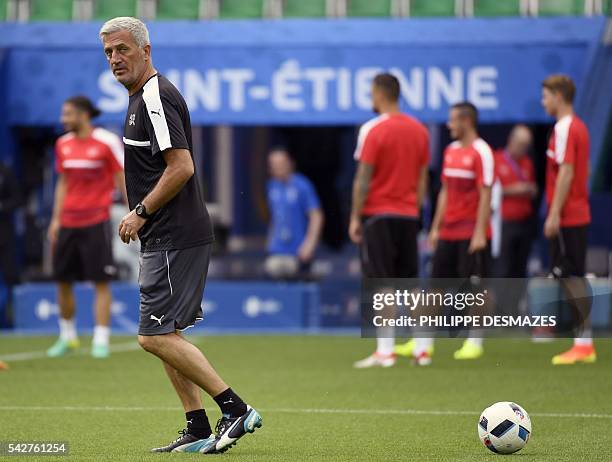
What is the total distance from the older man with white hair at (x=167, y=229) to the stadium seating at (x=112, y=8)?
11243 mm

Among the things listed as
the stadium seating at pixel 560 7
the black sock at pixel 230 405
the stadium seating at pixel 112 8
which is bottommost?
the black sock at pixel 230 405

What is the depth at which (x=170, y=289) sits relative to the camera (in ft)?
22.8

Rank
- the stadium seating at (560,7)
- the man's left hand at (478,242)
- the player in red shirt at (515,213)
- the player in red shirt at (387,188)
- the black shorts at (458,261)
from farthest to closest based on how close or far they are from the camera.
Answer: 1. the stadium seating at (560,7)
2. the player in red shirt at (515,213)
3. the black shorts at (458,261)
4. the man's left hand at (478,242)
5. the player in red shirt at (387,188)

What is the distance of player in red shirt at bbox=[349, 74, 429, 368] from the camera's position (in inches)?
461

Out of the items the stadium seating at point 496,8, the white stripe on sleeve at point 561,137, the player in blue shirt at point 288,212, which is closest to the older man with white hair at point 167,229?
the white stripe on sleeve at point 561,137

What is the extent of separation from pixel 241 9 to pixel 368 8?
1539 millimetres

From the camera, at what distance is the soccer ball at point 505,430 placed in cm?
690

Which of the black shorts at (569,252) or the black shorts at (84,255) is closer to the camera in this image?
the black shorts at (569,252)

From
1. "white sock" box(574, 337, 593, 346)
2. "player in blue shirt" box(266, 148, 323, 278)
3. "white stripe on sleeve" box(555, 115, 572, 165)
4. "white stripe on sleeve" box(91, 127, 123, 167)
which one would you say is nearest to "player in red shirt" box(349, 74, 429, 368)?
"white stripe on sleeve" box(555, 115, 572, 165)

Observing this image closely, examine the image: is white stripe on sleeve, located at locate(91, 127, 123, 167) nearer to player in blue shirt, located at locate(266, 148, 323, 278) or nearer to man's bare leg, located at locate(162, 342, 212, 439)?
player in blue shirt, located at locate(266, 148, 323, 278)

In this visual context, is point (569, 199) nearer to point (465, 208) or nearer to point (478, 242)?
point (478, 242)

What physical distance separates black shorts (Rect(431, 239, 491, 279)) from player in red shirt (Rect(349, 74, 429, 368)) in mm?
899

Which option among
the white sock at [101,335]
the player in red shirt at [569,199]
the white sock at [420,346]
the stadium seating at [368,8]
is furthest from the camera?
the stadium seating at [368,8]

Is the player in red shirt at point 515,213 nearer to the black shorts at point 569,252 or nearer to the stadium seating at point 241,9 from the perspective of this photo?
the black shorts at point 569,252
